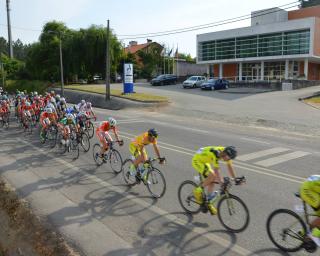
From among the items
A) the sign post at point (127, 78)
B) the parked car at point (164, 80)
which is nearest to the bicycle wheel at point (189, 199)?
the sign post at point (127, 78)

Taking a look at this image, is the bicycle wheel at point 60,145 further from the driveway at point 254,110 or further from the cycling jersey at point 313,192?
the driveway at point 254,110

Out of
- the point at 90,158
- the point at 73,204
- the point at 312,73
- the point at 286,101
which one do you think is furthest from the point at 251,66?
the point at 73,204

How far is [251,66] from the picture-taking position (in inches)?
2383

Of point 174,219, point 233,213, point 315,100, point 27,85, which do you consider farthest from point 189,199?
point 27,85

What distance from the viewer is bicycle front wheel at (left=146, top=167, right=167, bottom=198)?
8.34m

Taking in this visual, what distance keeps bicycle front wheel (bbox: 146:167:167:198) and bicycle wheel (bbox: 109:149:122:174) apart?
2.05 m

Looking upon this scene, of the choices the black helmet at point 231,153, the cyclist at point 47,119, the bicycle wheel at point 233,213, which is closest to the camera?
the black helmet at point 231,153

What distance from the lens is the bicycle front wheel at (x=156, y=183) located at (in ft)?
27.3

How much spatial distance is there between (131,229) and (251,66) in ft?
187

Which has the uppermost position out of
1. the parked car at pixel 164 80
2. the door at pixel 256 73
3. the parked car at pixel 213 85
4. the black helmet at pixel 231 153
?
the door at pixel 256 73

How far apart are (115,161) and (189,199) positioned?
12.1 ft

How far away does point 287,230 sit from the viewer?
5703 millimetres

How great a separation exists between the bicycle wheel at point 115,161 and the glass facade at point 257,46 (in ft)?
157

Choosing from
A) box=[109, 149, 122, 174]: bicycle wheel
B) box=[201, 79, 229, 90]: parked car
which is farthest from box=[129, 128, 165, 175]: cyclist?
box=[201, 79, 229, 90]: parked car
